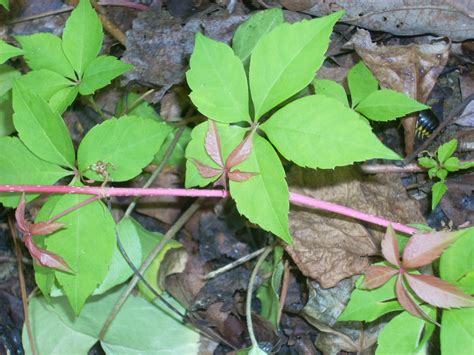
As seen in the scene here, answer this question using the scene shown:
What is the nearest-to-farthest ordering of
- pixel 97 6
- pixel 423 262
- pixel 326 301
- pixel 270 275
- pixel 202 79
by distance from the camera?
pixel 423 262 → pixel 202 79 → pixel 326 301 → pixel 270 275 → pixel 97 6

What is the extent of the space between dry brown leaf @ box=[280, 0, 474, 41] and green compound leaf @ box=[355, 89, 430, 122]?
1.49ft

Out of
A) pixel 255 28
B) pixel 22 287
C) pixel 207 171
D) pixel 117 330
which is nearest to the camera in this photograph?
pixel 207 171

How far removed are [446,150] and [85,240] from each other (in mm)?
1306

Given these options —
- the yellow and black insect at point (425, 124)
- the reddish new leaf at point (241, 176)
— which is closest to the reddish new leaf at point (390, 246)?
the reddish new leaf at point (241, 176)

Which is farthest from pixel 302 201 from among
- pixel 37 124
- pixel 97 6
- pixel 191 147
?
pixel 97 6

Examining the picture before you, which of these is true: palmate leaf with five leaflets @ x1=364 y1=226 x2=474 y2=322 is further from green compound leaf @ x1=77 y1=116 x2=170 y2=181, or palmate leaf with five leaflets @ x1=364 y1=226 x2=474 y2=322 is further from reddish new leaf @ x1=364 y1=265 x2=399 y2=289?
green compound leaf @ x1=77 y1=116 x2=170 y2=181

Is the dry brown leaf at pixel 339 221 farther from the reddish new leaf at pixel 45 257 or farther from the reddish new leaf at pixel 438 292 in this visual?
the reddish new leaf at pixel 45 257

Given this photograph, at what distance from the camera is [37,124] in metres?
1.72

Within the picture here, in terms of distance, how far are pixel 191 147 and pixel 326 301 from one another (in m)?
0.87

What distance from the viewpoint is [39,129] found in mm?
1718

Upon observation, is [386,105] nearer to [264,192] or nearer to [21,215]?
[264,192]

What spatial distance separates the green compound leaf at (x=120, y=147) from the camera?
174cm

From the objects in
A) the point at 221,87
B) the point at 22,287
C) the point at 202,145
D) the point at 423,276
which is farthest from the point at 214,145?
the point at 22,287

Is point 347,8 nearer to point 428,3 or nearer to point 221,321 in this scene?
point 428,3
